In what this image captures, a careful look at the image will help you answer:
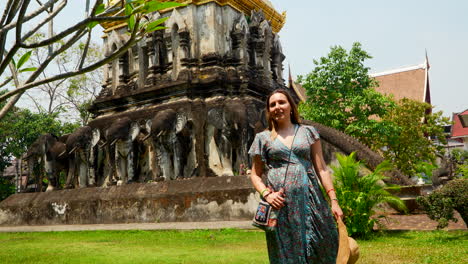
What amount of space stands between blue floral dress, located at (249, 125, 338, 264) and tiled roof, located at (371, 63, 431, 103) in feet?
91.1

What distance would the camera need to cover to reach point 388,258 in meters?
5.21

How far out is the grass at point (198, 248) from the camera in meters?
5.40

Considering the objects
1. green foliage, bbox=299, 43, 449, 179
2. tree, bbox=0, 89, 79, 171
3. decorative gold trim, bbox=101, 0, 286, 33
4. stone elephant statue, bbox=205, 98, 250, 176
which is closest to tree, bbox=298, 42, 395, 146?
green foliage, bbox=299, 43, 449, 179

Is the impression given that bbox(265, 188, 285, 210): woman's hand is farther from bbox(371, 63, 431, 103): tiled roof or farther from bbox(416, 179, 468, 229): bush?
bbox(371, 63, 431, 103): tiled roof

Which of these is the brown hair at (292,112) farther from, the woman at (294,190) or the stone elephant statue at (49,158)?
the stone elephant statue at (49,158)

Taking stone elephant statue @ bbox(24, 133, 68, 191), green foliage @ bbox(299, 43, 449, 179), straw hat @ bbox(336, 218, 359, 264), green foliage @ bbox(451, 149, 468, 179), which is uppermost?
green foliage @ bbox(299, 43, 449, 179)

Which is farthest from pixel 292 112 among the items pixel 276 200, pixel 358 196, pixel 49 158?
pixel 49 158

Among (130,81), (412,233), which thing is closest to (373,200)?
(412,233)

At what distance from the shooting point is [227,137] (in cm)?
1047

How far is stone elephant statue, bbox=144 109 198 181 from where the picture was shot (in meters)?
10.8

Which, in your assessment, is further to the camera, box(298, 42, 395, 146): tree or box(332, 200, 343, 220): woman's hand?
box(298, 42, 395, 146): tree

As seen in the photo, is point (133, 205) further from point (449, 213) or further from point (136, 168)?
point (449, 213)

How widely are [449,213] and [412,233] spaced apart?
928mm

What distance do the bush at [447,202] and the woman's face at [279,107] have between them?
3.94 metres
